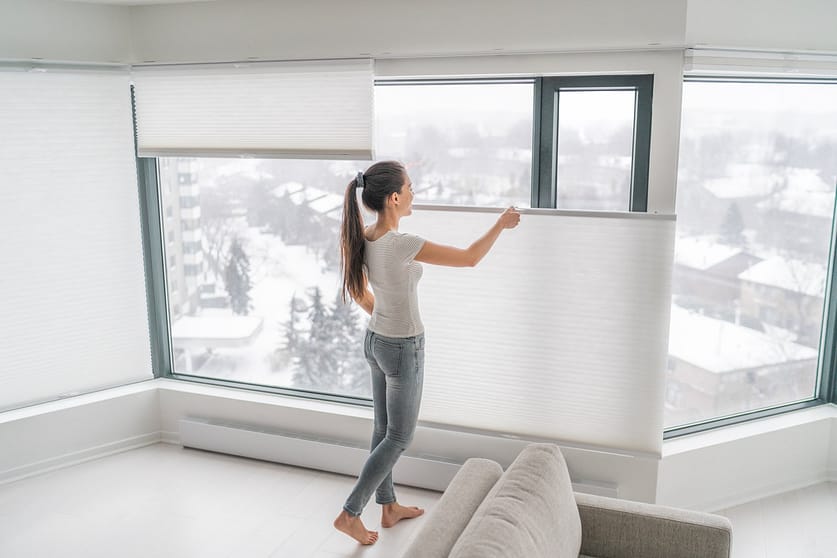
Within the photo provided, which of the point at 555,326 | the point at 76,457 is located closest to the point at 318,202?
the point at 555,326

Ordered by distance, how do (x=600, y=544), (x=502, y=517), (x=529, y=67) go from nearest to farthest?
(x=502, y=517), (x=600, y=544), (x=529, y=67)

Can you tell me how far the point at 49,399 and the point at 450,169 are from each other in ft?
8.06

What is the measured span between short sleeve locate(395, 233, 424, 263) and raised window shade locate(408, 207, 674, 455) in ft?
1.54

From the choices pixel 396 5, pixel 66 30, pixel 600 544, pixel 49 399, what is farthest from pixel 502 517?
pixel 66 30

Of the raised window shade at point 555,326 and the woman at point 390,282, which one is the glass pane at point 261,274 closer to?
→ the raised window shade at point 555,326

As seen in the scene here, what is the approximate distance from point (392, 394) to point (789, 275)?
2118mm

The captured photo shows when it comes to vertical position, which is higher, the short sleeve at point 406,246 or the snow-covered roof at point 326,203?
the snow-covered roof at point 326,203

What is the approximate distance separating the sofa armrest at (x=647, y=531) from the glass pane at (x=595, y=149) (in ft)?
4.57

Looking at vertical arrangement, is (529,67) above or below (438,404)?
above

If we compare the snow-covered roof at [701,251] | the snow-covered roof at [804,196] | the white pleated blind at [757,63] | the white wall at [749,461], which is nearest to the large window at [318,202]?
the white pleated blind at [757,63]

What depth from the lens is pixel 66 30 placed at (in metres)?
3.58

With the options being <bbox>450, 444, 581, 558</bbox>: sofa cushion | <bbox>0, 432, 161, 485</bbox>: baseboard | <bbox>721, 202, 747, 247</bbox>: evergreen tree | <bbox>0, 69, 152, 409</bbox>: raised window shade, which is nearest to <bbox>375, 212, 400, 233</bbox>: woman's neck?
<bbox>450, 444, 581, 558</bbox>: sofa cushion

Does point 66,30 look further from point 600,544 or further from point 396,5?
point 600,544

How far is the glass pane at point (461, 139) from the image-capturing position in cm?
328
